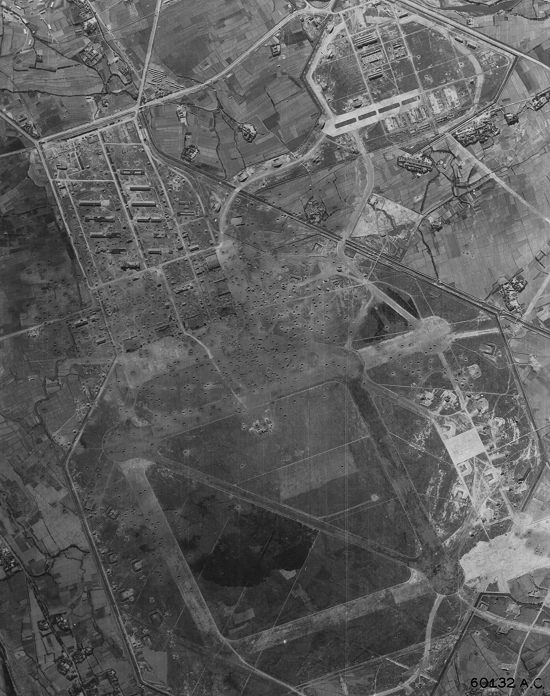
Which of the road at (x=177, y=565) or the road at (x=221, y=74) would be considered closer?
the road at (x=177, y=565)

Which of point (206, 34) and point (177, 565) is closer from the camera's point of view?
point (177, 565)

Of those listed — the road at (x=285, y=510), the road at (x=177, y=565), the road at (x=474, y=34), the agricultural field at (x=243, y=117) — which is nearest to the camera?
the road at (x=177, y=565)

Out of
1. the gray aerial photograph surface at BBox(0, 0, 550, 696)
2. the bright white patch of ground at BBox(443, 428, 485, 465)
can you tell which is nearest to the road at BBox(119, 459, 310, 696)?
the gray aerial photograph surface at BBox(0, 0, 550, 696)

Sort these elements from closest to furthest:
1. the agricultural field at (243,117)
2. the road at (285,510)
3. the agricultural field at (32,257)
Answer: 1. the road at (285,510)
2. the agricultural field at (32,257)
3. the agricultural field at (243,117)

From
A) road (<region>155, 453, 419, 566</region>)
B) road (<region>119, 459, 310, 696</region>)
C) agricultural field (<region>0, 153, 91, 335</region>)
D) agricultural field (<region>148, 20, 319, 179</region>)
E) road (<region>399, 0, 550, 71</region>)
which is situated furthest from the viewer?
road (<region>399, 0, 550, 71</region>)

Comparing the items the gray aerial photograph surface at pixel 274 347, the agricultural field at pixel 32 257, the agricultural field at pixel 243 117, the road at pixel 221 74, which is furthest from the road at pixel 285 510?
the road at pixel 221 74

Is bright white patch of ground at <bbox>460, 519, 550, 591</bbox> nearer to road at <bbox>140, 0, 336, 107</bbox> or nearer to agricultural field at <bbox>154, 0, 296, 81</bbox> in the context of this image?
road at <bbox>140, 0, 336, 107</bbox>

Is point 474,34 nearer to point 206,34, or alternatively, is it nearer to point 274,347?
point 206,34

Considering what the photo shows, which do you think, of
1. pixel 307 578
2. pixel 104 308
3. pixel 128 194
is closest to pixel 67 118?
pixel 128 194

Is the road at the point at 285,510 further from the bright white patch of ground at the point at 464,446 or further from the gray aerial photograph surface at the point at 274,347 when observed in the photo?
the bright white patch of ground at the point at 464,446

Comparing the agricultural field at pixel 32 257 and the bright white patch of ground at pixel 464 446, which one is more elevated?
the agricultural field at pixel 32 257

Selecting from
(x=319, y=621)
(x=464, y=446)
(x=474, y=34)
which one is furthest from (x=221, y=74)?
(x=319, y=621)
